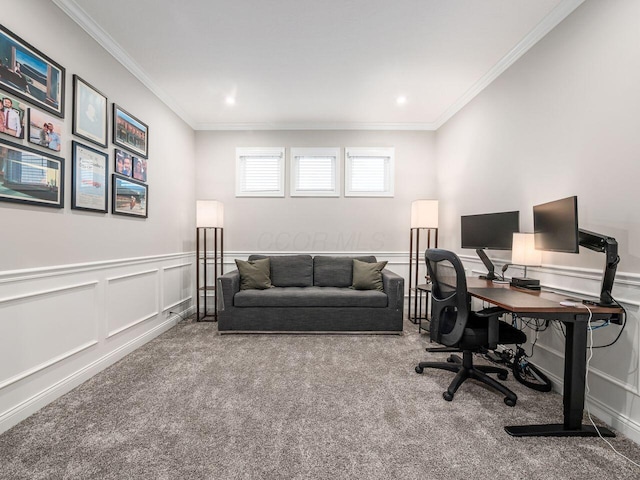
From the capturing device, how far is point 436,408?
197cm

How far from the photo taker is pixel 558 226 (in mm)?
1938

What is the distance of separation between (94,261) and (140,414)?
4.29 ft

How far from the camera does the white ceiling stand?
222cm

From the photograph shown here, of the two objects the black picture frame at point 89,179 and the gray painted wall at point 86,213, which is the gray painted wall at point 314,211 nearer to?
the gray painted wall at point 86,213

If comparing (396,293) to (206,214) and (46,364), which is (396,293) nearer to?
(206,214)

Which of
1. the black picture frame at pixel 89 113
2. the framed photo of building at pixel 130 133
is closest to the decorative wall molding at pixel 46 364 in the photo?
the black picture frame at pixel 89 113

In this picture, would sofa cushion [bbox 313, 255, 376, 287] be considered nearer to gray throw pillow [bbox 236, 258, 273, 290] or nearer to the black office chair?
gray throw pillow [bbox 236, 258, 273, 290]

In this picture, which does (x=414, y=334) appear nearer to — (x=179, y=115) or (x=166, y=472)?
(x=166, y=472)

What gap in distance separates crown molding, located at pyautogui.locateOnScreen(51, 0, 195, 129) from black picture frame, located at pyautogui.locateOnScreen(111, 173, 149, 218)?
109 cm

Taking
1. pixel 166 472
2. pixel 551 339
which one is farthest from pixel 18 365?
pixel 551 339

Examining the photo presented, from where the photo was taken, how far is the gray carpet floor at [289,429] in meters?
1.44

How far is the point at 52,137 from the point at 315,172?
3.06m

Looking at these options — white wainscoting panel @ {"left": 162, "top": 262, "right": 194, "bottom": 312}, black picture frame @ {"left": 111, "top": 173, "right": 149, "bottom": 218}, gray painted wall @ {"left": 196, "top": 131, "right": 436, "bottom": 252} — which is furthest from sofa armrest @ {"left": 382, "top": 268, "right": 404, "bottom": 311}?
black picture frame @ {"left": 111, "top": 173, "right": 149, "bottom": 218}

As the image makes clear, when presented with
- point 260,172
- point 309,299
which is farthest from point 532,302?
point 260,172
